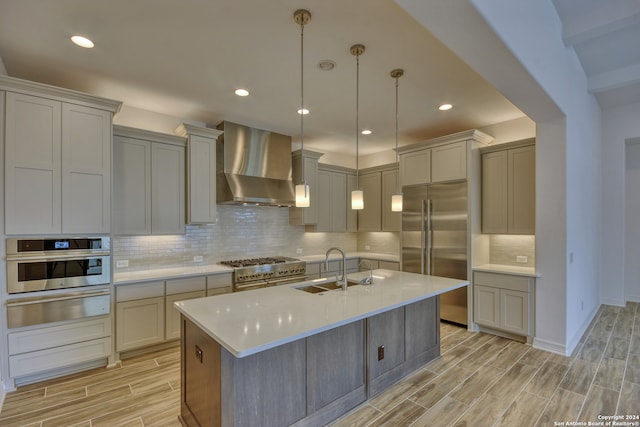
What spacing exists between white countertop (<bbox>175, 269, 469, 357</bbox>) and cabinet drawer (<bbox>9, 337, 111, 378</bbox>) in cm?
153

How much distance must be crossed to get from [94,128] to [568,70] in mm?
4828

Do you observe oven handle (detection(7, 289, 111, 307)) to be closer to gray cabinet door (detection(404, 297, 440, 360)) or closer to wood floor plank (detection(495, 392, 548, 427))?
gray cabinet door (detection(404, 297, 440, 360))

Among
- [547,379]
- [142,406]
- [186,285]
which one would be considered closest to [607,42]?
[547,379]

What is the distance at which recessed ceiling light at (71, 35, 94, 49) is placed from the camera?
240 centimetres

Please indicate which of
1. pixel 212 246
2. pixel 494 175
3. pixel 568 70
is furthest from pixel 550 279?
pixel 212 246

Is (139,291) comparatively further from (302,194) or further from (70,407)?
(302,194)

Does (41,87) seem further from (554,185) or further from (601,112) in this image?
(601,112)

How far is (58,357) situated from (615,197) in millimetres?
7548

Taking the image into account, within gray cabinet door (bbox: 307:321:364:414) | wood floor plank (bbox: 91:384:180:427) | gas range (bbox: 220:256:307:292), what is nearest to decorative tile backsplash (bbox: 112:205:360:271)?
gas range (bbox: 220:256:307:292)

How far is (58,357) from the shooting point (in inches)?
112

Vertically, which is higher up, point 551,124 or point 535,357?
point 551,124

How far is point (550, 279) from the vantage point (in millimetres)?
3406

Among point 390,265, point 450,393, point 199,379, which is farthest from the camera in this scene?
point 390,265

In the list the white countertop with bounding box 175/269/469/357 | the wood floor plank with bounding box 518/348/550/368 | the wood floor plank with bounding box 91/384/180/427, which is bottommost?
the wood floor plank with bounding box 91/384/180/427
